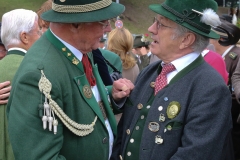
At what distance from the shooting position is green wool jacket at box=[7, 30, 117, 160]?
183cm

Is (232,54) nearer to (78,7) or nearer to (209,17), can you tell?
(209,17)

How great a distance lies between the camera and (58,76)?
197 centimetres

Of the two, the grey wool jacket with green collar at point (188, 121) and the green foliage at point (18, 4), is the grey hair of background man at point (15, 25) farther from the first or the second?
the green foliage at point (18, 4)

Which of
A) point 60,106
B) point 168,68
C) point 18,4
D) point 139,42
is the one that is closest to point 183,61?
point 168,68

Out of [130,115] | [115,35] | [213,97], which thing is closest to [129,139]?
[130,115]

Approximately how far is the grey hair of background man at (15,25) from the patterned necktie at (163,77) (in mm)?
1378

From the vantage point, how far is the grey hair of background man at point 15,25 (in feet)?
10.0

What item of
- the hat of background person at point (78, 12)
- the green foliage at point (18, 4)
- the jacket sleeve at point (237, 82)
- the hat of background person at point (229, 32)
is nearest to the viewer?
the hat of background person at point (78, 12)

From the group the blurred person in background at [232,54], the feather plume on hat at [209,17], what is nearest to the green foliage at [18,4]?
the blurred person in background at [232,54]

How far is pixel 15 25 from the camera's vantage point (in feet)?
10.0

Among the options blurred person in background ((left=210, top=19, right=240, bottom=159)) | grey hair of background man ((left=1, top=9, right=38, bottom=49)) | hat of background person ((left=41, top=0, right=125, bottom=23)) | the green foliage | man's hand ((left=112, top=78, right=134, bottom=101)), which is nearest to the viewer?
hat of background person ((left=41, top=0, right=125, bottom=23))

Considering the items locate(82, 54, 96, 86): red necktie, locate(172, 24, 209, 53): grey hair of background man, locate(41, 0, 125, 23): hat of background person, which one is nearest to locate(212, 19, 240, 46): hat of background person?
locate(172, 24, 209, 53): grey hair of background man

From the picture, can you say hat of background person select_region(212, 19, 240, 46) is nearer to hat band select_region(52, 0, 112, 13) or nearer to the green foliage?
hat band select_region(52, 0, 112, 13)

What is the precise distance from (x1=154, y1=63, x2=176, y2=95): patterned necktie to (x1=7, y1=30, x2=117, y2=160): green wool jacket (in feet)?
1.76
